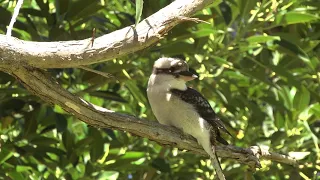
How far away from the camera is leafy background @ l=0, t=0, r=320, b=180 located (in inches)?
118

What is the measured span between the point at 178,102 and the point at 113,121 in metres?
0.77

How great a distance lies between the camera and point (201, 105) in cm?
305

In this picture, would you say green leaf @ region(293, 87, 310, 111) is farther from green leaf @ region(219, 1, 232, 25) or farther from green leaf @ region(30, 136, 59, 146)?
green leaf @ region(30, 136, 59, 146)

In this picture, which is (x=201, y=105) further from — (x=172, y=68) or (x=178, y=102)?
(x=172, y=68)

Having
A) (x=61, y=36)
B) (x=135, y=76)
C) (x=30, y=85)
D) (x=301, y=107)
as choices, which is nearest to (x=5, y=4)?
(x=61, y=36)

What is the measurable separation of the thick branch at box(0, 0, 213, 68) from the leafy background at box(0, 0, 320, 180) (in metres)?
0.86

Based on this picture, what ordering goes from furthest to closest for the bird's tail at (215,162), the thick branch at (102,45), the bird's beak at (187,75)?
the bird's beak at (187,75) → the bird's tail at (215,162) → the thick branch at (102,45)

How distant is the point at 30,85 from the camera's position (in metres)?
2.13

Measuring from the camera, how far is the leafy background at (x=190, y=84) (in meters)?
2.99

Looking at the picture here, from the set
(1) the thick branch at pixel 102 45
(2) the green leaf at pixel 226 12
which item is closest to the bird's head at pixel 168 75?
(2) the green leaf at pixel 226 12

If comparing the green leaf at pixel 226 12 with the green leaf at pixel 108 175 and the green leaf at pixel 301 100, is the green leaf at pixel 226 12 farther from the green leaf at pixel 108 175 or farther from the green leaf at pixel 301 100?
the green leaf at pixel 108 175

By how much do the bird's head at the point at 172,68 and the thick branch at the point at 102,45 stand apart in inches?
38.9

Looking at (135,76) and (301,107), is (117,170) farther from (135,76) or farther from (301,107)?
(301,107)

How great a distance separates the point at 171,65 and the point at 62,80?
0.46 m
